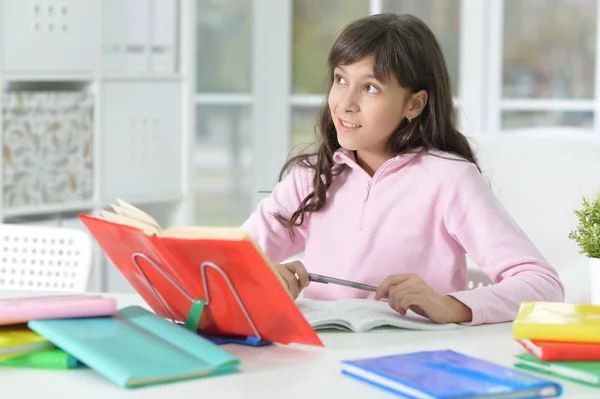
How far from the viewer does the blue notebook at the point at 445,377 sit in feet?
3.27

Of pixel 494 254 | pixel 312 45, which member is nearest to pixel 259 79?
pixel 312 45

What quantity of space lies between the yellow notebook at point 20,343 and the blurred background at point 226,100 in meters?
1.40

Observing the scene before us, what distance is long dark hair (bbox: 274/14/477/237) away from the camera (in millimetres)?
1729

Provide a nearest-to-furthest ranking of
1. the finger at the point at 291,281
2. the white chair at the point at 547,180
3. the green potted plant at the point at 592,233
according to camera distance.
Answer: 1. the green potted plant at the point at 592,233
2. the finger at the point at 291,281
3. the white chair at the point at 547,180

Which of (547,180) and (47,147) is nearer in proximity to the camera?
(547,180)

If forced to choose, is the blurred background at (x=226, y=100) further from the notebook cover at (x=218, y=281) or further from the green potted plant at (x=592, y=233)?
the notebook cover at (x=218, y=281)

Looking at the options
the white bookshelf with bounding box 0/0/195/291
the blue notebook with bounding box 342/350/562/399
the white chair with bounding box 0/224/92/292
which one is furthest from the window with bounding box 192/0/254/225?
the blue notebook with bounding box 342/350/562/399

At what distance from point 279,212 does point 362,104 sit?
0.28m

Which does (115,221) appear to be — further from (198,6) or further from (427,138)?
(198,6)

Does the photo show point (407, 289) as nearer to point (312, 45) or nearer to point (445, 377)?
point (445, 377)

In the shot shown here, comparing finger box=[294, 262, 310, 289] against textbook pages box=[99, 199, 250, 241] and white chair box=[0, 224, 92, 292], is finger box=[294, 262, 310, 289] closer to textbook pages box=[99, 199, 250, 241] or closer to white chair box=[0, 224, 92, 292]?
textbook pages box=[99, 199, 250, 241]

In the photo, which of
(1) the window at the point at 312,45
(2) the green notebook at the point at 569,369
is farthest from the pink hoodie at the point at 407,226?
(1) the window at the point at 312,45

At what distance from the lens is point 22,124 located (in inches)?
117

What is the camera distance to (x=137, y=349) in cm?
111
